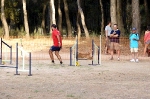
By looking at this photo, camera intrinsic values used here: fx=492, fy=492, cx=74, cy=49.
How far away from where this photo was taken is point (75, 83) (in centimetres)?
1527

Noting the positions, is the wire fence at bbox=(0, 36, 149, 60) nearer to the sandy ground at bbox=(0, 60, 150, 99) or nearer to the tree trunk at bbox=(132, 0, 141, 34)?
the tree trunk at bbox=(132, 0, 141, 34)

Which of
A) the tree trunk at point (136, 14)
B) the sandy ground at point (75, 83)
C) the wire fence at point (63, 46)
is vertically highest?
the tree trunk at point (136, 14)

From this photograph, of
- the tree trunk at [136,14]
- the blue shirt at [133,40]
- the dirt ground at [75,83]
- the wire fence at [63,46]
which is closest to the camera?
the dirt ground at [75,83]

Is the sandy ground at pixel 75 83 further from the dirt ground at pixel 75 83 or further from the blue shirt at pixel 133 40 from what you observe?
the blue shirt at pixel 133 40

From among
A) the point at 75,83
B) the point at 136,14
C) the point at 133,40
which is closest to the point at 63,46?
the point at 136,14

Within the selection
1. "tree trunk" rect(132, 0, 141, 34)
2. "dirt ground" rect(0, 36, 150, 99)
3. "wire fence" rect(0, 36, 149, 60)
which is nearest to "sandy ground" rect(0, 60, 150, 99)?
"dirt ground" rect(0, 36, 150, 99)

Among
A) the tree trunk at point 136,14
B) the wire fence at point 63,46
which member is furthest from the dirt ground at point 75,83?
the tree trunk at point 136,14

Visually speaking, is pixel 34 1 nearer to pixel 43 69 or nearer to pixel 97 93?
pixel 43 69

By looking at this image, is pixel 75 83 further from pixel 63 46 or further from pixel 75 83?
pixel 63 46

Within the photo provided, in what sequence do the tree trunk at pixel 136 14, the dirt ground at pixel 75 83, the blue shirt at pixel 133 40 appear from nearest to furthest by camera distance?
1. the dirt ground at pixel 75 83
2. the blue shirt at pixel 133 40
3. the tree trunk at pixel 136 14

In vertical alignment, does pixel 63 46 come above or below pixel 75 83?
above

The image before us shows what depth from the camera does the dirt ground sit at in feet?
41.5

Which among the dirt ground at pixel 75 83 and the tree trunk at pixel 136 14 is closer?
the dirt ground at pixel 75 83

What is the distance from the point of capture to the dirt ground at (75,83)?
41.5 feet
